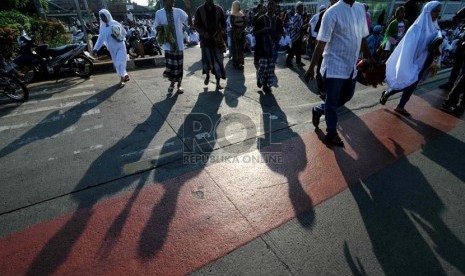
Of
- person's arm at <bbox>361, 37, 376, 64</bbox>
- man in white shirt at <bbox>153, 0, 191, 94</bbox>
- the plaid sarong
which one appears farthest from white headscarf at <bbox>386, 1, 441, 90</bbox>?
man in white shirt at <bbox>153, 0, 191, 94</bbox>

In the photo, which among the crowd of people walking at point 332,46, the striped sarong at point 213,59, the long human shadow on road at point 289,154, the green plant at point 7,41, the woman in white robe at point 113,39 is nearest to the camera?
the long human shadow on road at point 289,154

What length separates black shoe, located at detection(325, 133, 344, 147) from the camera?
3.82m

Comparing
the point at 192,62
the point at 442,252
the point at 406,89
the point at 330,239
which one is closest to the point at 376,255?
the point at 330,239

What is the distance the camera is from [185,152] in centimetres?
369

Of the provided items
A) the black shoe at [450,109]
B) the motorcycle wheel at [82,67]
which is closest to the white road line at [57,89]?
the motorcycle wheel at [82,67]

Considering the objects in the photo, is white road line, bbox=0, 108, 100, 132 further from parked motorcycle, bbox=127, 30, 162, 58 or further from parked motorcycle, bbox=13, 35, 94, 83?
parked motorcycle, bbox=127, 30, 162, 58

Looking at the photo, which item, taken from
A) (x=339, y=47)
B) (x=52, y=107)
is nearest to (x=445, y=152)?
(x=339, y=47)

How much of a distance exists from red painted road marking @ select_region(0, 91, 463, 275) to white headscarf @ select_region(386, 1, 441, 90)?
1.38m

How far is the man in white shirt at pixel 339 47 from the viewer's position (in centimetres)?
317

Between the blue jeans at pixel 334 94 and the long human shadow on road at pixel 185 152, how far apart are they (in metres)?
1.68

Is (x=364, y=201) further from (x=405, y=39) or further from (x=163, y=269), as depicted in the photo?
(x=405, y=39)

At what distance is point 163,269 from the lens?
2.07 meters

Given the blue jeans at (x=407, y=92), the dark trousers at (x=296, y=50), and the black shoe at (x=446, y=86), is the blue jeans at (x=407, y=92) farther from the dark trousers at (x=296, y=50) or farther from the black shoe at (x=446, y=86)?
the dark trousers at (x=296, y=50)

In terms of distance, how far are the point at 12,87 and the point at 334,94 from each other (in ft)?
20.6
